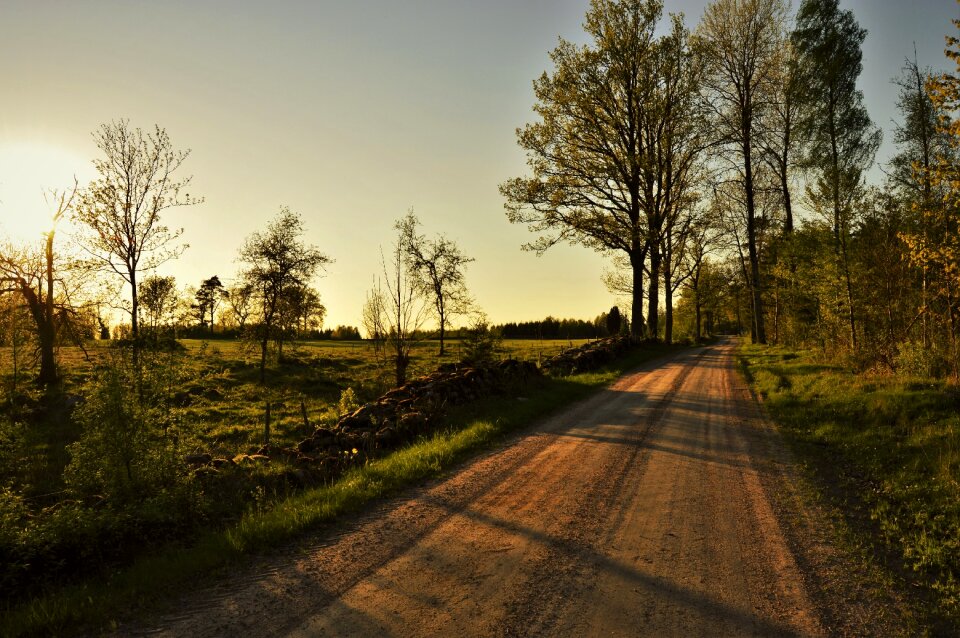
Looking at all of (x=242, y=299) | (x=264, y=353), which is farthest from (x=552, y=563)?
(x=242, y=299)

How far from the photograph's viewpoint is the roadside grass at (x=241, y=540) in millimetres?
4523

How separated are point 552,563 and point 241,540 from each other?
371 cm

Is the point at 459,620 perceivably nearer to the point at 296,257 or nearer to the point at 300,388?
the point at 300,388

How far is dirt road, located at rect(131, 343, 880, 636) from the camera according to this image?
408 centimetres

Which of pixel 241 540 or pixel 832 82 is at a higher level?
pixel 832 82

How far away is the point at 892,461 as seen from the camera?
27.7 feet

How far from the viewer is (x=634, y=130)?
31.5 m

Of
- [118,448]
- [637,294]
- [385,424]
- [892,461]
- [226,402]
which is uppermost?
[637,294]

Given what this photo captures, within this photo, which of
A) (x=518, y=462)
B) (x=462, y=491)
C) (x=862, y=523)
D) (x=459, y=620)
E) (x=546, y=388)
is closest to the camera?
(x=459, y=620)

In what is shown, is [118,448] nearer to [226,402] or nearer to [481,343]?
[481,343]

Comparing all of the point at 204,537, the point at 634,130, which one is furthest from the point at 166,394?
the point at 634,130

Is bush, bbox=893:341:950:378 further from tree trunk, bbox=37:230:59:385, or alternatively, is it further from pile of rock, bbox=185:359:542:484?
tree trunk, bbox=37:230:59:385

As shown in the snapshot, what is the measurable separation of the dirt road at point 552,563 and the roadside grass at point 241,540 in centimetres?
49

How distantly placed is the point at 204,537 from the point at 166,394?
9.33ft
